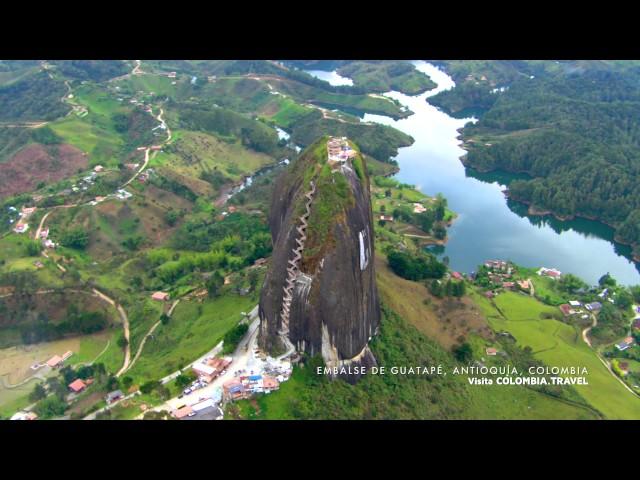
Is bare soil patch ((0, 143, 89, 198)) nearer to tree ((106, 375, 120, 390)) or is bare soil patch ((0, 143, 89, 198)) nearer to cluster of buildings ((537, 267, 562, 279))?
tree ((106, 375, 120, 390))

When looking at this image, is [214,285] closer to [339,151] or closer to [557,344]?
[339,151]

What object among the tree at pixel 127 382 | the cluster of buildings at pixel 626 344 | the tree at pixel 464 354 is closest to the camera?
the tree at pixel 127 382

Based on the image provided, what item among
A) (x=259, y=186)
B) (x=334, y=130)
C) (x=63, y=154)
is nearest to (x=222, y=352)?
(x=259, y=186)

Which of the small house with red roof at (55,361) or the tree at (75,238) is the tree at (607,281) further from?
the tree at (75,238)

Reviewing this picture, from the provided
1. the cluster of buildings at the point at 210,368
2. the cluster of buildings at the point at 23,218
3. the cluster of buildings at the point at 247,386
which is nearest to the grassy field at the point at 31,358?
the cluster of buildings at the point at 210,368

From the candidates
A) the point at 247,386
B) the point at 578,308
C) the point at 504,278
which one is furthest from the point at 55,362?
the point at 578,308

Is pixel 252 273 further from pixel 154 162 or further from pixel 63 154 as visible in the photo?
pixel 63 154
